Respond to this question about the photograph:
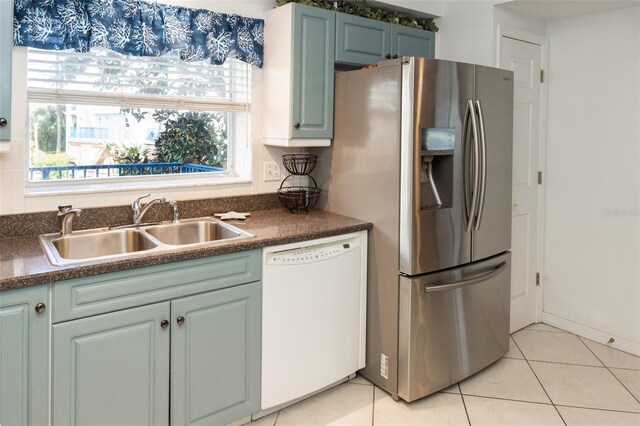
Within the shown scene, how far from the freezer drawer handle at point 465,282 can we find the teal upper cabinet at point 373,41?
4.36 ft

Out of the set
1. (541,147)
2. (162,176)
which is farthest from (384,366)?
(541,147)

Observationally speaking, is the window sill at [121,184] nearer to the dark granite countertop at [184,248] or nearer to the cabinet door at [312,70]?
the dark granite countertop at [184,248]

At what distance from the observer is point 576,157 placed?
130 inches

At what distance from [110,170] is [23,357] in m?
1.16

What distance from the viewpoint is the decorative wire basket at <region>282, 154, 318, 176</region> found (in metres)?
2.94

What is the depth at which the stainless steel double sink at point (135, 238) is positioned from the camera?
2170mm

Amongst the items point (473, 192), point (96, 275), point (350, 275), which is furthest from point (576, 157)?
point (96, 275)

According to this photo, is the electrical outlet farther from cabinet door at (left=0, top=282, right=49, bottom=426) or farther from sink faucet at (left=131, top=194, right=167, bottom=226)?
cabinet door at (left=0, top=282, right=49, bottom=426)

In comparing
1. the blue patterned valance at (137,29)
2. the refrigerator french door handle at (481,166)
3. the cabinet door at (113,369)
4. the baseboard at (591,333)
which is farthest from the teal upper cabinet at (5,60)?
the baseboard at (591,333)

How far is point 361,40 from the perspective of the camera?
2871mm

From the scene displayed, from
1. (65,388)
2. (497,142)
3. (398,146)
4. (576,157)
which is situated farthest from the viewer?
(576,157)

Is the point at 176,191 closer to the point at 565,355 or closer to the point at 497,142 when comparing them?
the point at 497,142

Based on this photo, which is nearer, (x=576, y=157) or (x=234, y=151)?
(x=234, y=151)

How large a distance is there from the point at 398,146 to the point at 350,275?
2.28 feet
